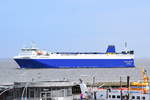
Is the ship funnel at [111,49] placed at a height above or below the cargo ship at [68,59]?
above

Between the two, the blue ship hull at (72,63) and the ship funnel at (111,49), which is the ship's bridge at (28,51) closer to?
the blue ship hull at (72,63)

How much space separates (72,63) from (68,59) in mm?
2213

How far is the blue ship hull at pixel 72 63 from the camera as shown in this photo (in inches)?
5182

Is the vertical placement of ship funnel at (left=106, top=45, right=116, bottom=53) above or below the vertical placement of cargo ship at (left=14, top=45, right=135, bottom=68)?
above

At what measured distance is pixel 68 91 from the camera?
1195 inches

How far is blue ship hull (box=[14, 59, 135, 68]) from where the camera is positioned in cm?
13162

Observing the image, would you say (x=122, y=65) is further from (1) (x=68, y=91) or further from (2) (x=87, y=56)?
(1) (x=68, y=91)

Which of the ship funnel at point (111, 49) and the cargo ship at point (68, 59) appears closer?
the cargo ship at point (68, 59)

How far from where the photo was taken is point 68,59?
135 meters

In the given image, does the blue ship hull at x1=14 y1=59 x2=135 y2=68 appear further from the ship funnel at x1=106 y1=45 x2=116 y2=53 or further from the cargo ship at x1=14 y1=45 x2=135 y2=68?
the ship funnel at x1=106 y1=45 x2=116 y2=53

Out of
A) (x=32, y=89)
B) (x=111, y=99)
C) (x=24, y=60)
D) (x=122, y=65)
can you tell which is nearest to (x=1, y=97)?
(x=32, y=89)

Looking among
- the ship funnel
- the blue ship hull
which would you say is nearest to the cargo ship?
the blue ship hull

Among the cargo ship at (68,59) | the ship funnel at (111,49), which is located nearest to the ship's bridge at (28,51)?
the cargo ship at (68,59)

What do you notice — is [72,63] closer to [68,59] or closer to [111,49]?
[68,59]
